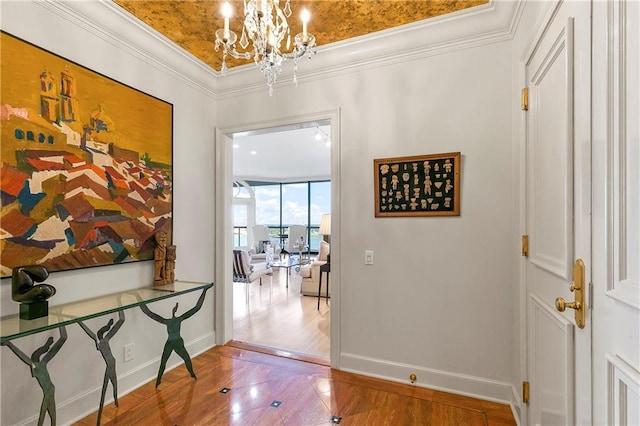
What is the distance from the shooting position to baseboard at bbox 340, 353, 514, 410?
2.19m

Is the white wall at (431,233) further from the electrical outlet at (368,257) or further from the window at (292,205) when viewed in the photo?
the window at (292,205)

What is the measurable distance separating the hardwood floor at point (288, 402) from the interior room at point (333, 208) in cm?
2

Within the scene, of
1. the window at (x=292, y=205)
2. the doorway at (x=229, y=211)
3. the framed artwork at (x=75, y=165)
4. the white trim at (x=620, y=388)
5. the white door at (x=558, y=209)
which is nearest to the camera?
the white trim at (x=620, y=388)

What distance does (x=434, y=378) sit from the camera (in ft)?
7.73

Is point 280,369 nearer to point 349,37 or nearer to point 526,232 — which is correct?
point 526,232

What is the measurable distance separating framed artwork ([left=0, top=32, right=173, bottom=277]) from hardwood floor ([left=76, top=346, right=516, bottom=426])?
3.46 ft

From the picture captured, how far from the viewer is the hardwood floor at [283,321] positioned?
3.25 m

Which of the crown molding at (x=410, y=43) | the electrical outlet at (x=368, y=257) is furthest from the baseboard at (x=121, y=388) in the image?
the crown molding at (x=410, y=43)

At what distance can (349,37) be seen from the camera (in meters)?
2.56

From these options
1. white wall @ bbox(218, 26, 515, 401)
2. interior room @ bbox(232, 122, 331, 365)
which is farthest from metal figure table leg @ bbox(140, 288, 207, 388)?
white wall @ bbox(218, 26, 515, 401)

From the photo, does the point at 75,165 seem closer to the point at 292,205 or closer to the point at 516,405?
the point at 516,405

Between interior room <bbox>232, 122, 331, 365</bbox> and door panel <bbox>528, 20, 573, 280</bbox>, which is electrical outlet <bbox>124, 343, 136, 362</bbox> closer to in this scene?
interior room <bbox>232, 122, 331, 365</bbox>

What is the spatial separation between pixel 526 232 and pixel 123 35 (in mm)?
3136

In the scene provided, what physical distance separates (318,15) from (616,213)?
2.18 metres
